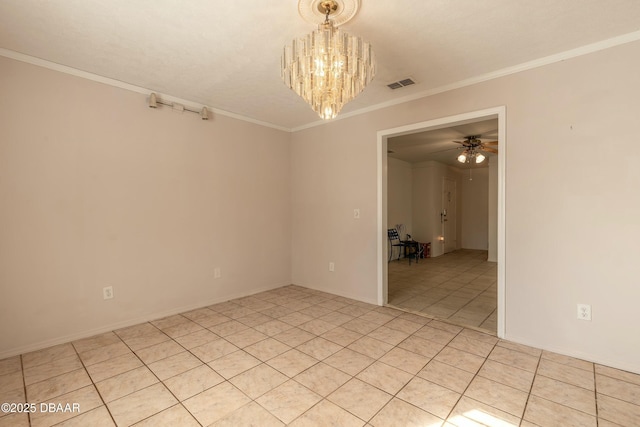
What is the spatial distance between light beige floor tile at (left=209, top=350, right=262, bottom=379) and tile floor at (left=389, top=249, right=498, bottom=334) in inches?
77.3

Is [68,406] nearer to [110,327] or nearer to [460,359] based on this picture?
[110,327]

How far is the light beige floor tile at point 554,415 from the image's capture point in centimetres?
165

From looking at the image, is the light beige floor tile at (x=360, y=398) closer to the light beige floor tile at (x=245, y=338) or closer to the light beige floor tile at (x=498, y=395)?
the light beige floor tile at (x=498, y=395)

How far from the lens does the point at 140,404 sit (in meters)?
1.82

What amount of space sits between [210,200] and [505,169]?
10.6ft

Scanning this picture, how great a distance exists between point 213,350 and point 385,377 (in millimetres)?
1423

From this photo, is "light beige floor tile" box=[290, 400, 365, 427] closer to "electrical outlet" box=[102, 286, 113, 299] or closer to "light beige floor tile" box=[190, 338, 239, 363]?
"light beige floor tile" box=[190, 338, 239, 363]

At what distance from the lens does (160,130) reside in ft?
10.7

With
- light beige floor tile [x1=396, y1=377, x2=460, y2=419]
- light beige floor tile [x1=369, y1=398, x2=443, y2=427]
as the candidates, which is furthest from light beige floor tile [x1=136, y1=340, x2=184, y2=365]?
light beige floor tile [x1=396, y1=377, x2=460, y2=419]

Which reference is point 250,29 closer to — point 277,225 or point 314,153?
point 314,153

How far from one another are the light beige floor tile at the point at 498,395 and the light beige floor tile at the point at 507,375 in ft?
0.19

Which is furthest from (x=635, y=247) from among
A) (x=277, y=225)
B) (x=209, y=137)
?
(x=209, y=137)

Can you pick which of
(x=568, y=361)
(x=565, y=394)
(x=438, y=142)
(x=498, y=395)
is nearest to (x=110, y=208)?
(x=498, y=395)

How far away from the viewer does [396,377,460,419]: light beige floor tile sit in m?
1.78
